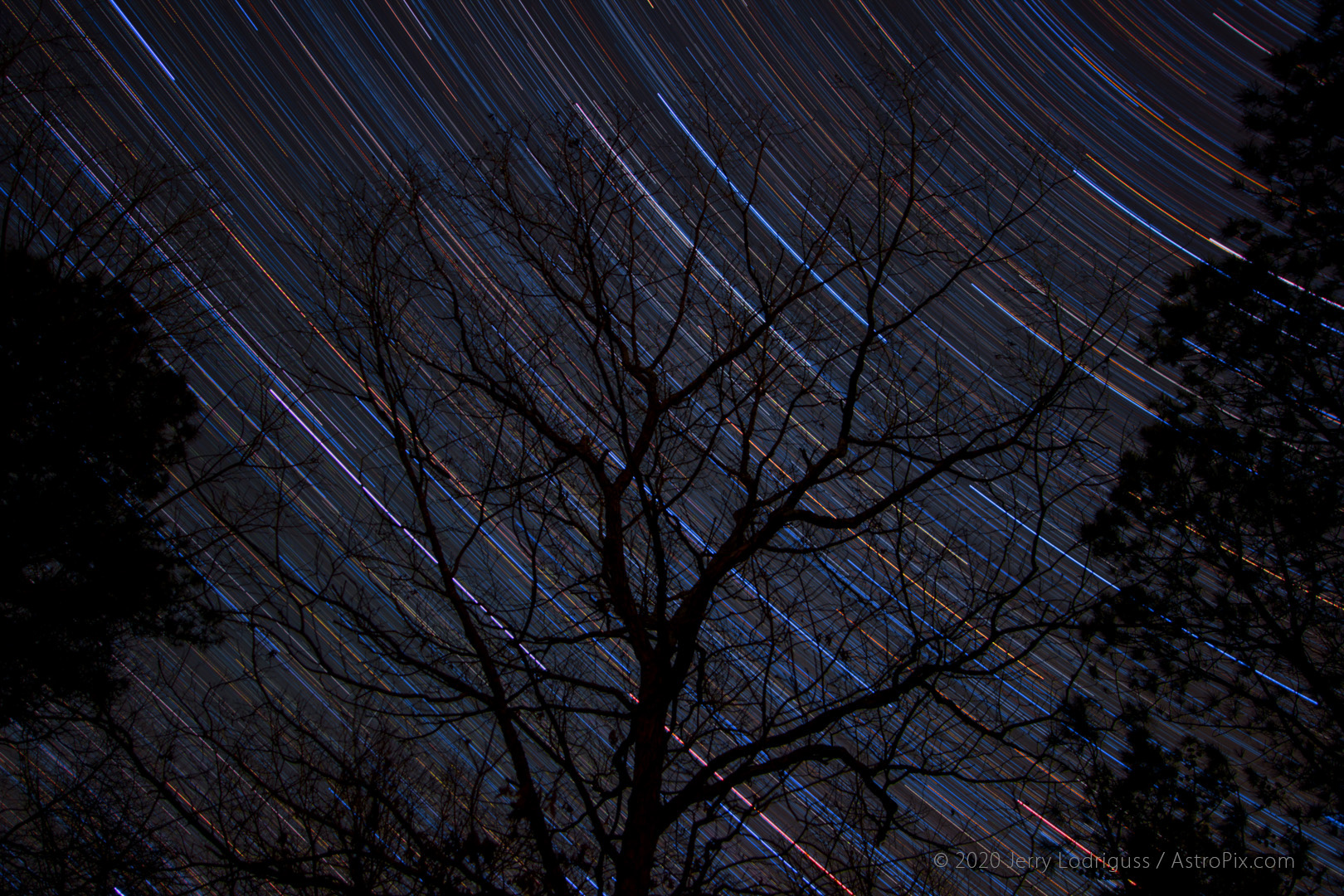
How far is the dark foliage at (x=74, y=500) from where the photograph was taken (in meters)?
5.66

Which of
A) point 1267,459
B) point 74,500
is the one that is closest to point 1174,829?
point 1267,459

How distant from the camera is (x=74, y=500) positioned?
20.4ft

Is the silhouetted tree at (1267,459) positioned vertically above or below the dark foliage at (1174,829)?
above

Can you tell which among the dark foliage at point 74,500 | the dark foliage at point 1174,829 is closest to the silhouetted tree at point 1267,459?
the dark foliage at point 1174,829

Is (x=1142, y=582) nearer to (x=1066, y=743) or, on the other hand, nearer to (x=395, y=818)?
(x=1066, y=743)

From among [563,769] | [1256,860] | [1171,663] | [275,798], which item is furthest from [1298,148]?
[275,798]

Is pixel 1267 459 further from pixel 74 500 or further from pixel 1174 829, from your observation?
pixel 74 500

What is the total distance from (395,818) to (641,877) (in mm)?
1339

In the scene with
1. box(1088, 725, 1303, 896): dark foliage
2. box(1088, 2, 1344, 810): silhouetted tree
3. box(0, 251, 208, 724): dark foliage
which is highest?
box(1088, 2, 1344, 810): silhouetted tree

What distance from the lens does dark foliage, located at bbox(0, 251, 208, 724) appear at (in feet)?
18.6

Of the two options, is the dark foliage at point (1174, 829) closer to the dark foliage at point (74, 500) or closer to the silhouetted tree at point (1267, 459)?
the silhouetted tree at point (1267, 459)

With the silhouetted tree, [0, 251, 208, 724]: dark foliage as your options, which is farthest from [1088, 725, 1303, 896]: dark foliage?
[0, 251, 208, 724]: dark foliage

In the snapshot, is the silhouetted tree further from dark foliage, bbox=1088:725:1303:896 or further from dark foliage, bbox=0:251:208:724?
dark foliage, bbox=0:251:208:724

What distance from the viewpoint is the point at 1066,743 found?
5184 mm
